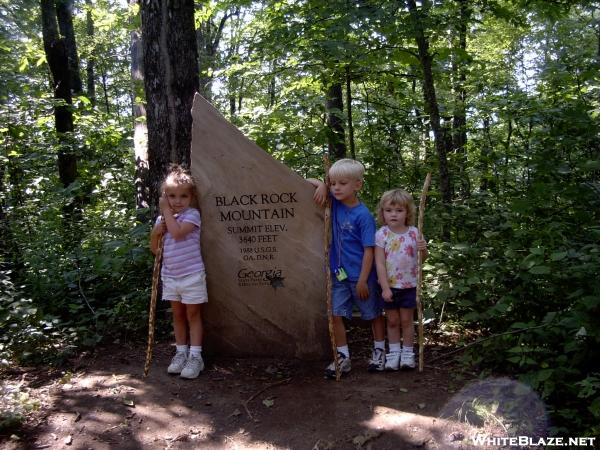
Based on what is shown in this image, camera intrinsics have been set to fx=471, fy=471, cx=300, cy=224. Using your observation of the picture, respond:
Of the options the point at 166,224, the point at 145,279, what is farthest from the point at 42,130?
the point at 166,224

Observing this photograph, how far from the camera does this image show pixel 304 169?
23.1 ft

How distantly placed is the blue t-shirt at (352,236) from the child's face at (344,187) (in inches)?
5.2

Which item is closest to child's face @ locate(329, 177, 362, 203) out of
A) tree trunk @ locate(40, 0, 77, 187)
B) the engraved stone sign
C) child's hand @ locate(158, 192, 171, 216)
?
the engraved stone sign

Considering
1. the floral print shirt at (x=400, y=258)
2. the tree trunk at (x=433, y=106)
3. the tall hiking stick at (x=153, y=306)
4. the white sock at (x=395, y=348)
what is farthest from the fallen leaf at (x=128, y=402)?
the tree trunk at (x=433, y=106)

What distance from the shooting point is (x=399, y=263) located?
3877 mm

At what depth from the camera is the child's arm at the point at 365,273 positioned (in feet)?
12.6

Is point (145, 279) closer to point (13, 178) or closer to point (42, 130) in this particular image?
point (13, 178)

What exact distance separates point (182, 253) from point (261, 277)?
728mm

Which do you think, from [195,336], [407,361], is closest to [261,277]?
[195,336]

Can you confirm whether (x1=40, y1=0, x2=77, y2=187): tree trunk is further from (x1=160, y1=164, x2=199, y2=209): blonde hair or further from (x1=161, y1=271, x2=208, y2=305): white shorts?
(x1=161, y1=271, x2=208, y2=305): white shorts

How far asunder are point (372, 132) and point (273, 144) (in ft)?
4.77

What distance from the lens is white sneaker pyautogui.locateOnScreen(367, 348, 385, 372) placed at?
3.96 meters

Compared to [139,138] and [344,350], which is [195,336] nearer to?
[344,350]

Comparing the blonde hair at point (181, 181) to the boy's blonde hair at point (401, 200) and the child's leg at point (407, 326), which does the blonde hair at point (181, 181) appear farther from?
the child's leg at point (407, 326)
